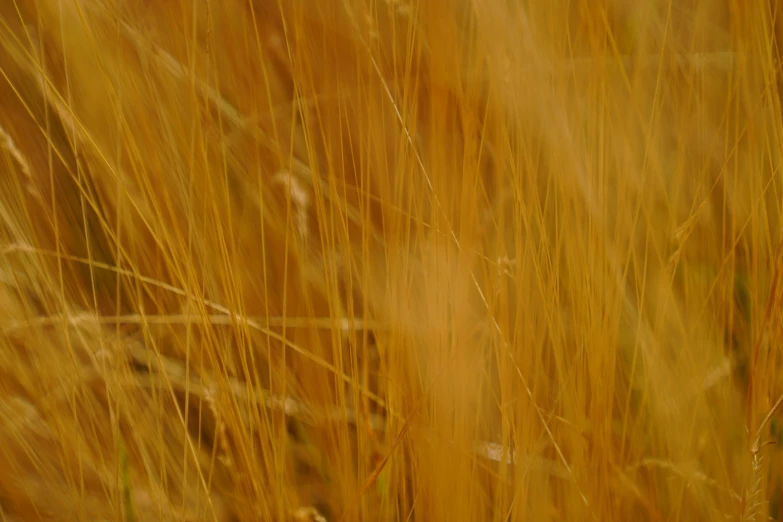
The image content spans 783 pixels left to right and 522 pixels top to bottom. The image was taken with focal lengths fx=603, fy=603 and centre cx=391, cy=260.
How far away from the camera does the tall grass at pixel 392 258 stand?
0.61 metres

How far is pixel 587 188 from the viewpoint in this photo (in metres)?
0.61

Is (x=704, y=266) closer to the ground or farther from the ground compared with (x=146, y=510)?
farther from the ground

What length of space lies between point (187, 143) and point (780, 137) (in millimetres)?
616

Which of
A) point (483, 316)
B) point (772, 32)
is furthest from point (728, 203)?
point (483, 316)

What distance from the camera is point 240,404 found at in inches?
25.4

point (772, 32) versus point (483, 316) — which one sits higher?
point (772, 32)

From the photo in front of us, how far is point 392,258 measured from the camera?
616 mm

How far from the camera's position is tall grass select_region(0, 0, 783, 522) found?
605 mm

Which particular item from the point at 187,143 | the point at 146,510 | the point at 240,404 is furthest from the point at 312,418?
the point at 187,143

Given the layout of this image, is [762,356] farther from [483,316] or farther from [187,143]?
[187,143]

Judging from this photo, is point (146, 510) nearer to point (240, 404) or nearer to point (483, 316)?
point (240, 404)

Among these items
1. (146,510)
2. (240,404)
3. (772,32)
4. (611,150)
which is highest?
(772,32)

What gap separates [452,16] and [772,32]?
1.06 ft

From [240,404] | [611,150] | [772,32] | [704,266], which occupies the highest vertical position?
[772,32]
